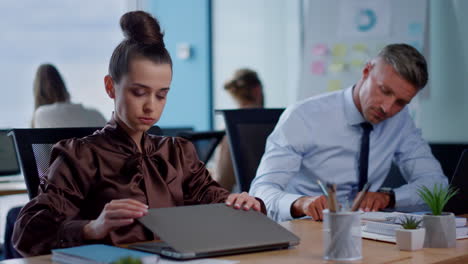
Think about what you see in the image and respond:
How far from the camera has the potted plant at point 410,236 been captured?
1472 mm

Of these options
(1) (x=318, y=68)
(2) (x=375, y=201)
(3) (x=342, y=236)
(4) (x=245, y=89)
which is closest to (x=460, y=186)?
(2) (x=375, y=201)

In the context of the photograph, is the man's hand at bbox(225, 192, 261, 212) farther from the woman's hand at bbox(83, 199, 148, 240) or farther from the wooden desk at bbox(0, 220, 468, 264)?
the woman's hand at bbox(83, 199, 148, 240)

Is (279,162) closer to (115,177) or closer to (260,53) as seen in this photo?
(115,177)

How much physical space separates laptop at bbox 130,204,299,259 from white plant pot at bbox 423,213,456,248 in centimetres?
32

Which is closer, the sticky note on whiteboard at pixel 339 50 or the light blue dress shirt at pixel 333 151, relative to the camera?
the light blue dress shirt at pixel 333 151

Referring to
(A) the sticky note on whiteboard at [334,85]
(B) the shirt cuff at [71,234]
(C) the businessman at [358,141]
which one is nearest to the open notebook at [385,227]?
(C) the businessman at [358,141]

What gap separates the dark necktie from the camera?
8.58 ft

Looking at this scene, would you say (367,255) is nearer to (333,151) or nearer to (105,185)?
(105,185)

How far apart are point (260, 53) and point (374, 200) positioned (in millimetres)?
3419

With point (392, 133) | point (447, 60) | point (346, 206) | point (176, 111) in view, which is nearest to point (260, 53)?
point (176, 111)

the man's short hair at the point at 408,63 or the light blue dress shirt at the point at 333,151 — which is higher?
the man's short hair at the point at 408,63

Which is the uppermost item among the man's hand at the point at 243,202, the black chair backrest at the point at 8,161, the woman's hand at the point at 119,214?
the woman's hand at the point at 119,214

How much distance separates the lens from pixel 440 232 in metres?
1.53

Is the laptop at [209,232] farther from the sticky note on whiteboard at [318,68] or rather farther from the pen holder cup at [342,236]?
the sticky note on whiteboard at [318,68]
